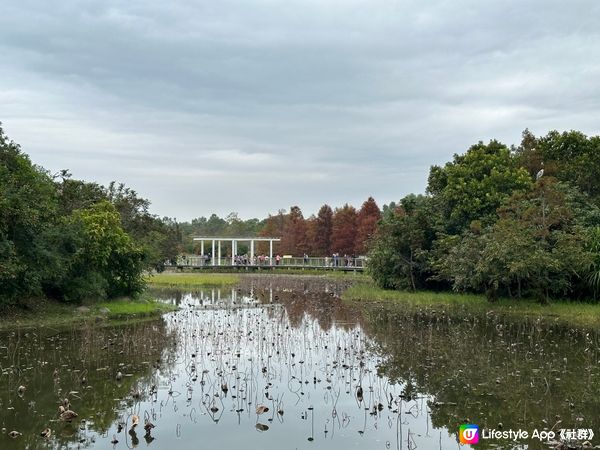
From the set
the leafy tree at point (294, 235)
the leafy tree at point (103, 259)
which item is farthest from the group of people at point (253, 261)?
the leafy tree at point (103, 259)

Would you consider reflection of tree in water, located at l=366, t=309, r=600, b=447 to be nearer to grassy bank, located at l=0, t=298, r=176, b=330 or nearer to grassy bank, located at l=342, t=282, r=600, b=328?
grassy bank, located at l=342, t=282, r=600, b=328

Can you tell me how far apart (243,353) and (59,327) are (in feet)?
23.7

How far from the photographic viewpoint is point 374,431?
28.4 feet

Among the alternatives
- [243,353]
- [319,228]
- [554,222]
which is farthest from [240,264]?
[243,353]

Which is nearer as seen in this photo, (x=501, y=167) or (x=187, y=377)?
(x=187, y=377)

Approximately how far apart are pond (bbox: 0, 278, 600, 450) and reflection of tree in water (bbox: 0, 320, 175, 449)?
3cm

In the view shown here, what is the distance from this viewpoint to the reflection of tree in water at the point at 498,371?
9172 millimetres

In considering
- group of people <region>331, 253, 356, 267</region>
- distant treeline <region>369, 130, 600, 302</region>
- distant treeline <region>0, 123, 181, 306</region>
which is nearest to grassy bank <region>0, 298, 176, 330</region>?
distant treeline <region>0, 123, 181, 306</region>

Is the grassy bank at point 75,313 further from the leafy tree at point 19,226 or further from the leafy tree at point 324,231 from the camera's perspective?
the leafy tree at point 324,231

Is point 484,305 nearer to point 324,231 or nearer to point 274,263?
point 274,263

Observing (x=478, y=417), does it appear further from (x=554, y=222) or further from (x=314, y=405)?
(x=554, y=222)

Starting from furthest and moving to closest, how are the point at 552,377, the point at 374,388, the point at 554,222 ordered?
the point at 554,222
the point at 552,377
the point at 374,388

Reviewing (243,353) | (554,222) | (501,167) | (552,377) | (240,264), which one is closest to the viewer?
(552,377)

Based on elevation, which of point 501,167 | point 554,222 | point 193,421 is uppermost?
point 501,167
